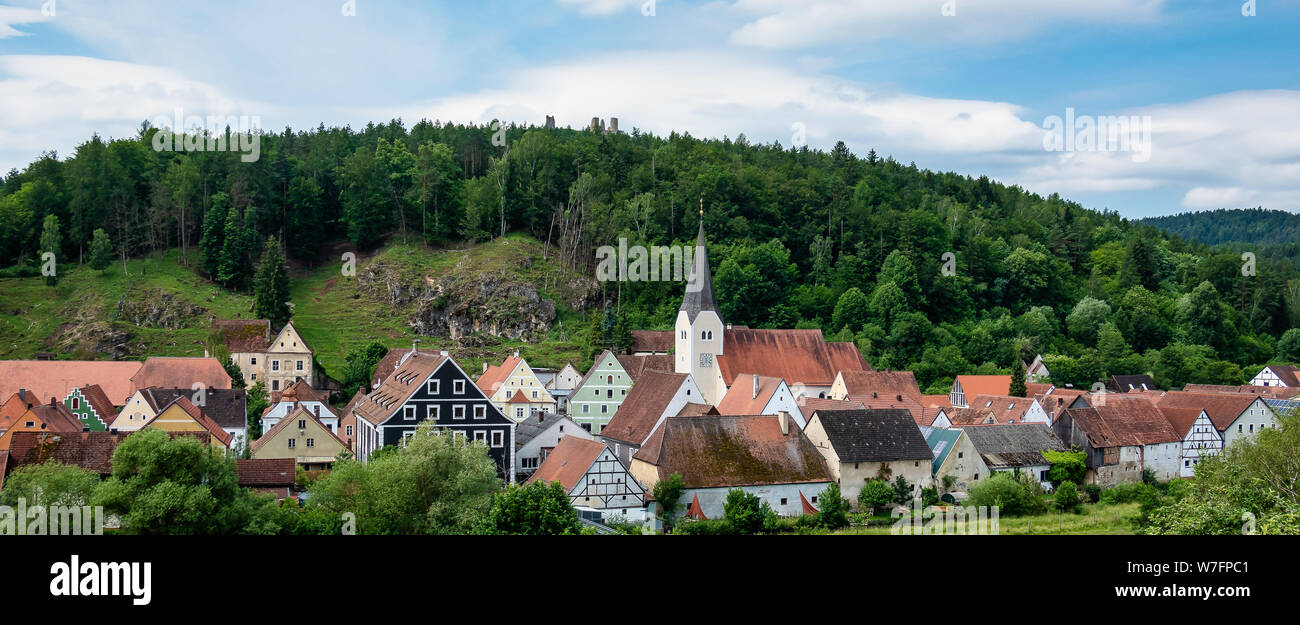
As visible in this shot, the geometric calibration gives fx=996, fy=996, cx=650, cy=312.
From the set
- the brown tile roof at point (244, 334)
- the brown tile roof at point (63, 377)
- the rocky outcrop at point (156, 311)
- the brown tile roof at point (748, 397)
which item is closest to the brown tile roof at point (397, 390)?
the brown tile roof at point (748, 397)

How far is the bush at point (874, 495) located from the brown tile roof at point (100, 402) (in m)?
38.5

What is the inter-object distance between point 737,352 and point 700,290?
4555 millimetres

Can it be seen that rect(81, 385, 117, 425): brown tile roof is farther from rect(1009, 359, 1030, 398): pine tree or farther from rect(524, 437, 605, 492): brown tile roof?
rect(1009, 359, 1030, 398): pine tree

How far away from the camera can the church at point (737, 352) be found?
61.5 metres

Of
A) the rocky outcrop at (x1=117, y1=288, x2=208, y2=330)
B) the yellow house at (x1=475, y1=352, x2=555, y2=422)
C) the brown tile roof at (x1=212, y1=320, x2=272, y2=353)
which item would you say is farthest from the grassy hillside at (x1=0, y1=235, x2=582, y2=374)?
the yellow house at (x1=475, y1=352, x2=555, y2=422)

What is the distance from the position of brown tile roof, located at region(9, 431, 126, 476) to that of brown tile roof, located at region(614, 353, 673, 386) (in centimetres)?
3156

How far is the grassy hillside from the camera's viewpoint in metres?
70.2

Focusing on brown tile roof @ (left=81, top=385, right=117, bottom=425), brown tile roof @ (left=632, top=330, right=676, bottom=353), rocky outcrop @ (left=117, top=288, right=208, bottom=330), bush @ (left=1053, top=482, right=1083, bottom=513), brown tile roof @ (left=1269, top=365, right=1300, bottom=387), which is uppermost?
rocky outcrop @ (left=117, top=288, right=208, bottom=330)

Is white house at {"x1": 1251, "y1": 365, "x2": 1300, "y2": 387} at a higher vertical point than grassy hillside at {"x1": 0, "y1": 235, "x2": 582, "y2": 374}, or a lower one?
lower

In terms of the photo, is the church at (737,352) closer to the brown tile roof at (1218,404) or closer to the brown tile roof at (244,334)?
the brown tile roof at (1218,404)

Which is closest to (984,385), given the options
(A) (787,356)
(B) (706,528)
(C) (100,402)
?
(A) (787,356)

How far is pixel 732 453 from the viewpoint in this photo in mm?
38656

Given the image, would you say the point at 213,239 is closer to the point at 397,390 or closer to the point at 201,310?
the point at 201,310
